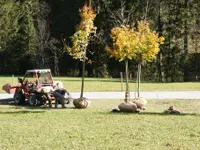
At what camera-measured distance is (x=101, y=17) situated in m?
48.1

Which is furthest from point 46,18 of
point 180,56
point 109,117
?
point 109,117

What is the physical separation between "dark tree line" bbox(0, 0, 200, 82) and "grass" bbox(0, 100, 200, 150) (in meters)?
29.6

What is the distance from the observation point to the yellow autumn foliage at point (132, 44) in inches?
731

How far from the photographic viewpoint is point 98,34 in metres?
45.9

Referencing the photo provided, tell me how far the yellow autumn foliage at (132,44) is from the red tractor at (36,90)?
9.82 ft

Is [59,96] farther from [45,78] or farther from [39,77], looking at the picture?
[39,77]

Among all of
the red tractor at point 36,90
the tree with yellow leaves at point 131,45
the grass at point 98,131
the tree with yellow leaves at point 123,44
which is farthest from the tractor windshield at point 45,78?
the grass at point 98,131

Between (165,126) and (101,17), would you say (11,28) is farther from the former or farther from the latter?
(165,126)

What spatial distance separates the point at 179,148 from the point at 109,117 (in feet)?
17.6

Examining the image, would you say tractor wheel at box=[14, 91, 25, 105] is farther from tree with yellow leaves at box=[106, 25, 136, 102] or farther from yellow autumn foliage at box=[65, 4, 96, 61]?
tree with yellow leaves at box=[106, 25, 136, 102]

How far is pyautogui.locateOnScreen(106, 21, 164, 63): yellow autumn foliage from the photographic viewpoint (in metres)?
18.6

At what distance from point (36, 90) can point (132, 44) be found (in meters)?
4.77

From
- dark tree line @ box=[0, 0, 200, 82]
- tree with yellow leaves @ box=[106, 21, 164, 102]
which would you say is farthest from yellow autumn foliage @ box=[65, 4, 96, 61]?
dark tree line @ box=[0, 0, 200, 82]

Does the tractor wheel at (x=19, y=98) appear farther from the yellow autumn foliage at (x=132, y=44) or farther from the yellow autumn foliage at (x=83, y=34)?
the yellow autumn foliage at (x=132, y=44)
